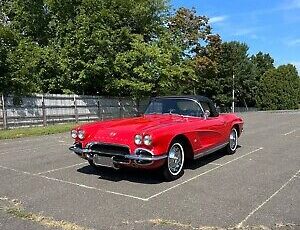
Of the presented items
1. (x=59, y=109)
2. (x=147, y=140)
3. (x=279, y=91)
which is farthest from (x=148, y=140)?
(x=279, y=91)

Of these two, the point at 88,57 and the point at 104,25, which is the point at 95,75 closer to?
the point at 88,57

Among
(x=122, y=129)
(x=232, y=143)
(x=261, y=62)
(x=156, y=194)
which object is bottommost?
(x=156, y=194)

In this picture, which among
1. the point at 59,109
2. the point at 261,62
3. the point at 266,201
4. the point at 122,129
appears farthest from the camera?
the point at 261,62

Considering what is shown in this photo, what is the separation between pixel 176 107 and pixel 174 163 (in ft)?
5.64

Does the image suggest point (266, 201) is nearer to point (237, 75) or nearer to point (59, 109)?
point (59, 109)

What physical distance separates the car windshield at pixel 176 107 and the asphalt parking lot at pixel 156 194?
45.5 inches

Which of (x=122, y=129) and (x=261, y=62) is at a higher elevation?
(x=261, y=62)

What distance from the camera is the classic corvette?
631 cm

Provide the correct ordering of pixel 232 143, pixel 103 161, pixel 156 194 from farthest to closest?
pixel 232 143, pixel 103 161, pixel 156 194

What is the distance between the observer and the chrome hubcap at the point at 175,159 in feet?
22.4

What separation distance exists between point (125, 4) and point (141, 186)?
22032 mm

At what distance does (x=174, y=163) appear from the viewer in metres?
6.95

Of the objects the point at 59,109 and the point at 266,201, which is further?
the point at 59,109

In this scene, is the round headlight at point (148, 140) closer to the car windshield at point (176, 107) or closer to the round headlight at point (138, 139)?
the round headlight at point (138, 139)
